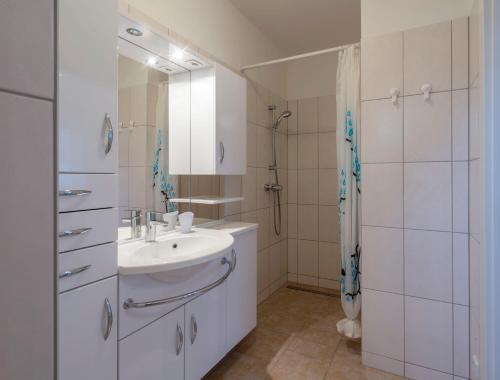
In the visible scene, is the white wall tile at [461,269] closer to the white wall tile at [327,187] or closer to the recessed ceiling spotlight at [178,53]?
the white wall tile at [327,187]

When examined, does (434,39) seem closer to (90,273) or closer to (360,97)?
(360,97)

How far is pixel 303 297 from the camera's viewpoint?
110 inches

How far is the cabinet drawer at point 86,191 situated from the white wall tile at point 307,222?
2334 millimetres

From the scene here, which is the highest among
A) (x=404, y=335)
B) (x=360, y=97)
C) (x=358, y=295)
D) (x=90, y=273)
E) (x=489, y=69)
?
(x=360, y=97)

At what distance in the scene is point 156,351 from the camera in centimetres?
122

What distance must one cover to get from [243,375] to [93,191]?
140 centimetres

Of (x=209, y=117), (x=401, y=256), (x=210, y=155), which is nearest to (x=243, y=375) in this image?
(x=401, y=256)

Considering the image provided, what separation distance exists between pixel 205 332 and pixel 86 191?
98 centimetres

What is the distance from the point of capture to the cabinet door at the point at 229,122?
1838 millimetres

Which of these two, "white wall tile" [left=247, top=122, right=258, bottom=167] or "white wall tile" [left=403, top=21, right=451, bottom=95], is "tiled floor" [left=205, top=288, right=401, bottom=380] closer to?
"white wall tile" [left=247, top=122, right=258, bottom=167]

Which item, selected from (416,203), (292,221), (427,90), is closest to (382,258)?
(416,203)

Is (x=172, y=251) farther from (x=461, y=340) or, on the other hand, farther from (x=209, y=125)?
(x=461, y=340)

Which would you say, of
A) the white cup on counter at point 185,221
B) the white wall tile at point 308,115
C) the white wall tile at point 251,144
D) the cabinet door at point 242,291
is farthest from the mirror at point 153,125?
the white wall tile at point 308,115

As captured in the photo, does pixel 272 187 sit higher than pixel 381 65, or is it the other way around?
pixel 381 65
